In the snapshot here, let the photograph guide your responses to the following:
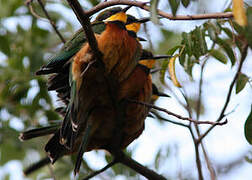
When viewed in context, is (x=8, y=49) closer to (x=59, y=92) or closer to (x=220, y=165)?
(x=59, y=92)

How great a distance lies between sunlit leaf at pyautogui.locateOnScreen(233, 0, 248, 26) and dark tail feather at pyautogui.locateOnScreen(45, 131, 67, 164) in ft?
4.60

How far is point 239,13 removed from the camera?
43.7 inches

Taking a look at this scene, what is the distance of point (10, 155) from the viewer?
344cm

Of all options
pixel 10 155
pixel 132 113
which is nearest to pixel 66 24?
pixel 10 155

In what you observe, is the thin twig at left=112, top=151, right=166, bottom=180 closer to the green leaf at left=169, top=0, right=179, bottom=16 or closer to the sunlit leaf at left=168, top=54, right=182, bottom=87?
the sunlit leaf at left=168, top=54, right=182, bottom=87

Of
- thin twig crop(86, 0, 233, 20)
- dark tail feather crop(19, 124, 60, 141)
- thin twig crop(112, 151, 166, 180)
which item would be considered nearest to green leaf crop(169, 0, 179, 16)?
thin twig crop(86, 0, 233, 20)

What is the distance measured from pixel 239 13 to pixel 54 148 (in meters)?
1.45

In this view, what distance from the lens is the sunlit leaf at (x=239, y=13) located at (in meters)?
1.10

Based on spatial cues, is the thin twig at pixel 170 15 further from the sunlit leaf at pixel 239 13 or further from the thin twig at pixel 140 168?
the thin twig at pixel 140 168

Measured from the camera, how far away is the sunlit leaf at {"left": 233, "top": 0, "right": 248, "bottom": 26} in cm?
110

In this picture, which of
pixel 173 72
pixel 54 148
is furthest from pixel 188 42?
pixel 54 148

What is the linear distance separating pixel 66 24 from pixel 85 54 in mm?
1486

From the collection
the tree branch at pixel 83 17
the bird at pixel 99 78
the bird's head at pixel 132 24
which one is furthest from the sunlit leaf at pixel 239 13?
the bird's head at pixel 132 24

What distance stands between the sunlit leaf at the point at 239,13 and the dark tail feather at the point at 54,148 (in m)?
1.40
